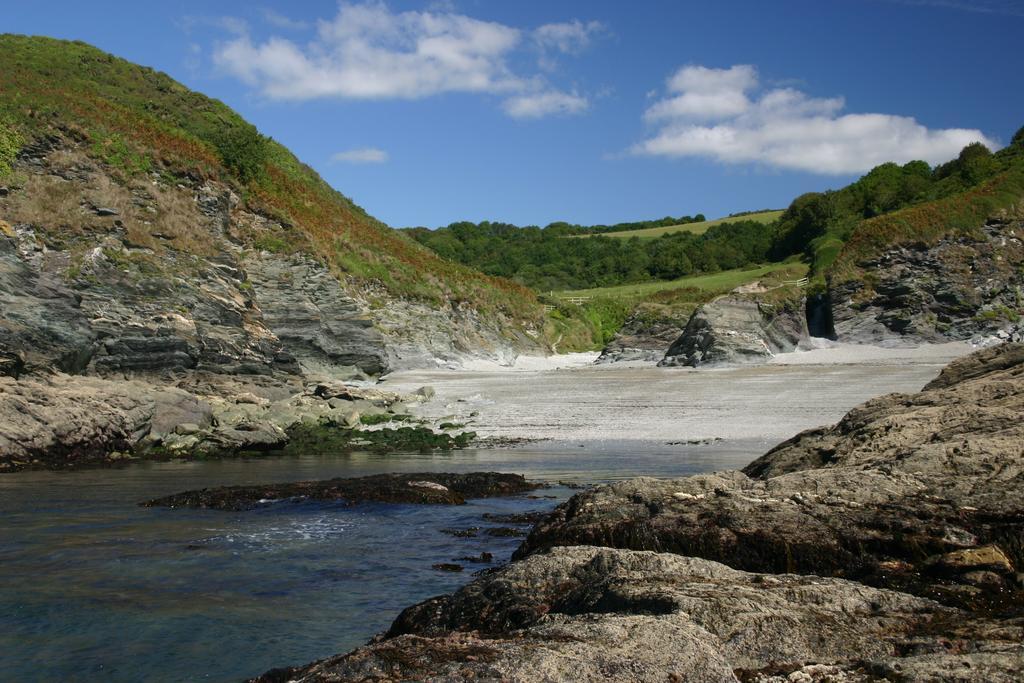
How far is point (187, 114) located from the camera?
54.9 m

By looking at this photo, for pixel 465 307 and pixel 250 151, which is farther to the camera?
pixel 465 307

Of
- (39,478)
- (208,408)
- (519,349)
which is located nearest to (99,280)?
(208,408)

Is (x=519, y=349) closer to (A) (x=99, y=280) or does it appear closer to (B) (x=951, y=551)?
(A) (x=99, y=280)

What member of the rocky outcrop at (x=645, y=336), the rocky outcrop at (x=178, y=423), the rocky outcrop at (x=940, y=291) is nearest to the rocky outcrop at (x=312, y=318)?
the rocky outcrop at (x=178, y=423)

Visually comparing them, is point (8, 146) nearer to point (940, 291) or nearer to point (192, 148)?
point (192, 148)

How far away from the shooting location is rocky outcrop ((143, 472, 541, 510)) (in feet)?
42.1

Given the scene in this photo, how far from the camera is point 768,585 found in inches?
183

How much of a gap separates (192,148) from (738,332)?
27443 mm

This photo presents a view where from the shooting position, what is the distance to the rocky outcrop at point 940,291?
33.3 m

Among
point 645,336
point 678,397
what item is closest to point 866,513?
point 678,397

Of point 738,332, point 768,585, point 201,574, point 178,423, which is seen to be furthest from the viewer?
point 738,332

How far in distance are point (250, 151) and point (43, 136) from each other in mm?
11902

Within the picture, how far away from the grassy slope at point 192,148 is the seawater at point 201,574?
24.2m

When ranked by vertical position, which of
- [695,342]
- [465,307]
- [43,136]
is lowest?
[695,342]
